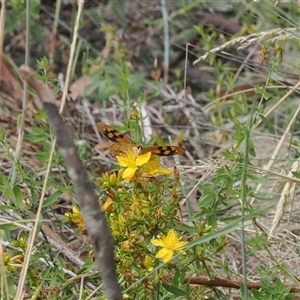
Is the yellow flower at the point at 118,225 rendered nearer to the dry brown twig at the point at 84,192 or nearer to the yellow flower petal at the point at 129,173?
the yellow flower petal at the point at 129,173

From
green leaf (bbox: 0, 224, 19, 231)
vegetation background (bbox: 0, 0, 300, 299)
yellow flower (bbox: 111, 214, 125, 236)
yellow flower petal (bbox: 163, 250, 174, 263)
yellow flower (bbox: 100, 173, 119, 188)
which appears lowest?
vegetation background (bbox: 0, 0, 300, 299)

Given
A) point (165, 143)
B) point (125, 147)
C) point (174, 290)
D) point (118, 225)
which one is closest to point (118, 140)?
point (125, 147)

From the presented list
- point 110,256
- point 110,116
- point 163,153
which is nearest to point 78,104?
point 110,116

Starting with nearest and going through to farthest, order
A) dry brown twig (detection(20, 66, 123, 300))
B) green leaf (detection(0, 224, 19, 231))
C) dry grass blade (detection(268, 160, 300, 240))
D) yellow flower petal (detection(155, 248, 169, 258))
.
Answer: dry brown twig (detection(20, 66, 123, 300))
yellow flower petal (detection(155, 248, 169, 258))
green leaf (detection(0, 224, 19, 231))
dry grass blade (detection(268, 160, 300, 240))

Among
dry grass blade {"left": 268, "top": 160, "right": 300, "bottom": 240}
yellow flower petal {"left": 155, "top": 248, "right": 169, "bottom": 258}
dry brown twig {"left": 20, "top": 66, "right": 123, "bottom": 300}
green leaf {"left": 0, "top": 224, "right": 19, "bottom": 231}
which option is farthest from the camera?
dry grass blade {"left": 268, "top": 160, "right": 300, "bottom": 240}

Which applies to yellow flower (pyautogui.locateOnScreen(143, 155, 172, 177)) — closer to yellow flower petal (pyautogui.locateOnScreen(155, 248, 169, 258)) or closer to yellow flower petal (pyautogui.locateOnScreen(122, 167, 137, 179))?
yellow flower petal (pyautogui.locateOnScreen(122, 167, 137, 179))

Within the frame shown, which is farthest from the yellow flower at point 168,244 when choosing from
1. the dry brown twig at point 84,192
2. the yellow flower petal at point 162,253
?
the dry brown twig at point 84,192

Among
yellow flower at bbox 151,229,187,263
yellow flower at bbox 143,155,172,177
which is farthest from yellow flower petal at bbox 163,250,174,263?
yellow flower at bbox 143,155,172,177

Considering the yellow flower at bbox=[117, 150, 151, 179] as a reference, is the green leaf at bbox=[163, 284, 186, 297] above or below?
below
